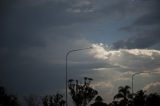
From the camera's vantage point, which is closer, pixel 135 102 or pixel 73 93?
pixel 73 93

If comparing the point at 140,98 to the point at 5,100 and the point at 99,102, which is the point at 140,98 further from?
the point at 5,100

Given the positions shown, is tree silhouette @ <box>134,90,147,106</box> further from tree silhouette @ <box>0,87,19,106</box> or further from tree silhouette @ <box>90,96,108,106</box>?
tree silhouette @ <box>0,87,19,106</box>

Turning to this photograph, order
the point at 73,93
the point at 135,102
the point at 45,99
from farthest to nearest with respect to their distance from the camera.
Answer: the point at 45,99
the point at 135,102
the point at 73,93

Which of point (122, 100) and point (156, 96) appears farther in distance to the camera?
point (156, 96)

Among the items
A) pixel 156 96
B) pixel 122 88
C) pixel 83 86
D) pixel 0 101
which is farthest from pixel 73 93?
pixel 156 96

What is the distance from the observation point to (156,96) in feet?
354

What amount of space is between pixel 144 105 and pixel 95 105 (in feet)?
47.2

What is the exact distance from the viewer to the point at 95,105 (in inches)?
3780

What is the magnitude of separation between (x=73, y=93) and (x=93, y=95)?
538cm

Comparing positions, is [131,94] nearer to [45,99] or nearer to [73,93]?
[73,93]

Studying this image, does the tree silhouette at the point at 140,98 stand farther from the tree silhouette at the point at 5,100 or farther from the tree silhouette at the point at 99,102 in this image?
the tree silhouette at the point at 5,100

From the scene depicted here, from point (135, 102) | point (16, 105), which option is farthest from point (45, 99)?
point (135, 102)

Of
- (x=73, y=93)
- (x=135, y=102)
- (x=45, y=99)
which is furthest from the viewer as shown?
(x=45, y=99)

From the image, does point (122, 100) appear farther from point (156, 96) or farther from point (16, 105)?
point (16, 105)
